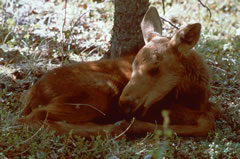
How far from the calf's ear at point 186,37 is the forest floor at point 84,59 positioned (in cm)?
130

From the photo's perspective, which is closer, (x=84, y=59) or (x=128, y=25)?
(x=128, y=25)

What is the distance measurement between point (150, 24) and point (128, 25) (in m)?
0.58

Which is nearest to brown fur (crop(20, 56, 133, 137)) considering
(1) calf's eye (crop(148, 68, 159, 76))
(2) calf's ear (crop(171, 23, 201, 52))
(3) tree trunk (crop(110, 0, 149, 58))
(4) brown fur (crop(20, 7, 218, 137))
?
(4) brown fur (crop(20, 7, 218, 137))

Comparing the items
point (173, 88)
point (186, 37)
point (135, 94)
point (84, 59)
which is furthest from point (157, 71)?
point (84, 59)

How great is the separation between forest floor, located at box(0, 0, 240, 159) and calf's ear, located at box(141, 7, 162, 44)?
4.87ft

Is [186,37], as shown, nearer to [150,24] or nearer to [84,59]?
[150,24]

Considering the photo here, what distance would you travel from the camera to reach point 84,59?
7.85m

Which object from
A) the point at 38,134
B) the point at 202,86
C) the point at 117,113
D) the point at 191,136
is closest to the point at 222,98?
the point at 202,86

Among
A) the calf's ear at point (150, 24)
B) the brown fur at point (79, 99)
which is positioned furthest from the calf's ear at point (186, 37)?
the brown fur at point (79, 99)

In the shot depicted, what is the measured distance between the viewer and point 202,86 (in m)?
5.96

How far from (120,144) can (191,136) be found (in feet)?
3.56

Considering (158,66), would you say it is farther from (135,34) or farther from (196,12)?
(196,12)

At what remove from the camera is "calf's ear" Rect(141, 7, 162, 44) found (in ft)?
20.7

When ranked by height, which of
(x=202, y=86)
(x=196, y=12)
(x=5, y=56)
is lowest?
(x=202, y=86)
